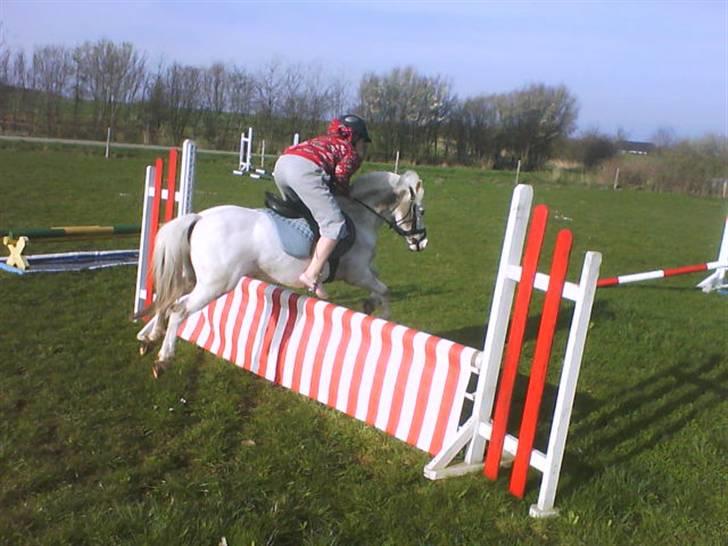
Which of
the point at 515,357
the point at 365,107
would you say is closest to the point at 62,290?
the point at 515,357

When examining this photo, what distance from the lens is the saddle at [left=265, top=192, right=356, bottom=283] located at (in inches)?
239

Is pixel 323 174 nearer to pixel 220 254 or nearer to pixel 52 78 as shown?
pixel 220 254

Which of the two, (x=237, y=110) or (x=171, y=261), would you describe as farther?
(x=237, y=110)

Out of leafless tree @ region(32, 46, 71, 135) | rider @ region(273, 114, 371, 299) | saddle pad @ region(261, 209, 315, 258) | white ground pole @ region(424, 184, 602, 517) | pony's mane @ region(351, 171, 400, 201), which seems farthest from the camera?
leafless tree @ region(32, 46, 71, 135)

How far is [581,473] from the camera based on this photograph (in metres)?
4.85

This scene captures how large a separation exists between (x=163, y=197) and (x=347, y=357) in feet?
10.2

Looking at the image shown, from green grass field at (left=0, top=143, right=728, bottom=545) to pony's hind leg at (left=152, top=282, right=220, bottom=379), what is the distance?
0.63ft

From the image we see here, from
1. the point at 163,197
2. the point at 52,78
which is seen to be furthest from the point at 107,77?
the point at 163,197

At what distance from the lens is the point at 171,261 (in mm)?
5883

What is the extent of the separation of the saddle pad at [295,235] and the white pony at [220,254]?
0.12 feet

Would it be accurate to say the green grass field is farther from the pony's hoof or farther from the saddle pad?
the saddle pad

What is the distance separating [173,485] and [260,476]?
21.0 inches

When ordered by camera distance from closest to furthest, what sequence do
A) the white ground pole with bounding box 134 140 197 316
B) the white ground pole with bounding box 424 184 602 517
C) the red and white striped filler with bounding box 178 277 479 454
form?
the white ground pole with bounding box 424 184 602 517 → the red and white striped filler with bounding box 178 277 479 454 → the white ground pole with bounding box 134 140 197 316

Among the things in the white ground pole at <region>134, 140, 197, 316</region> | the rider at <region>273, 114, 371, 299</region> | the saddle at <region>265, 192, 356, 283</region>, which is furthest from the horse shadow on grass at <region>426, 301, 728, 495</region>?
the white ground pole at <region>134, 140, 197, 316</region>
